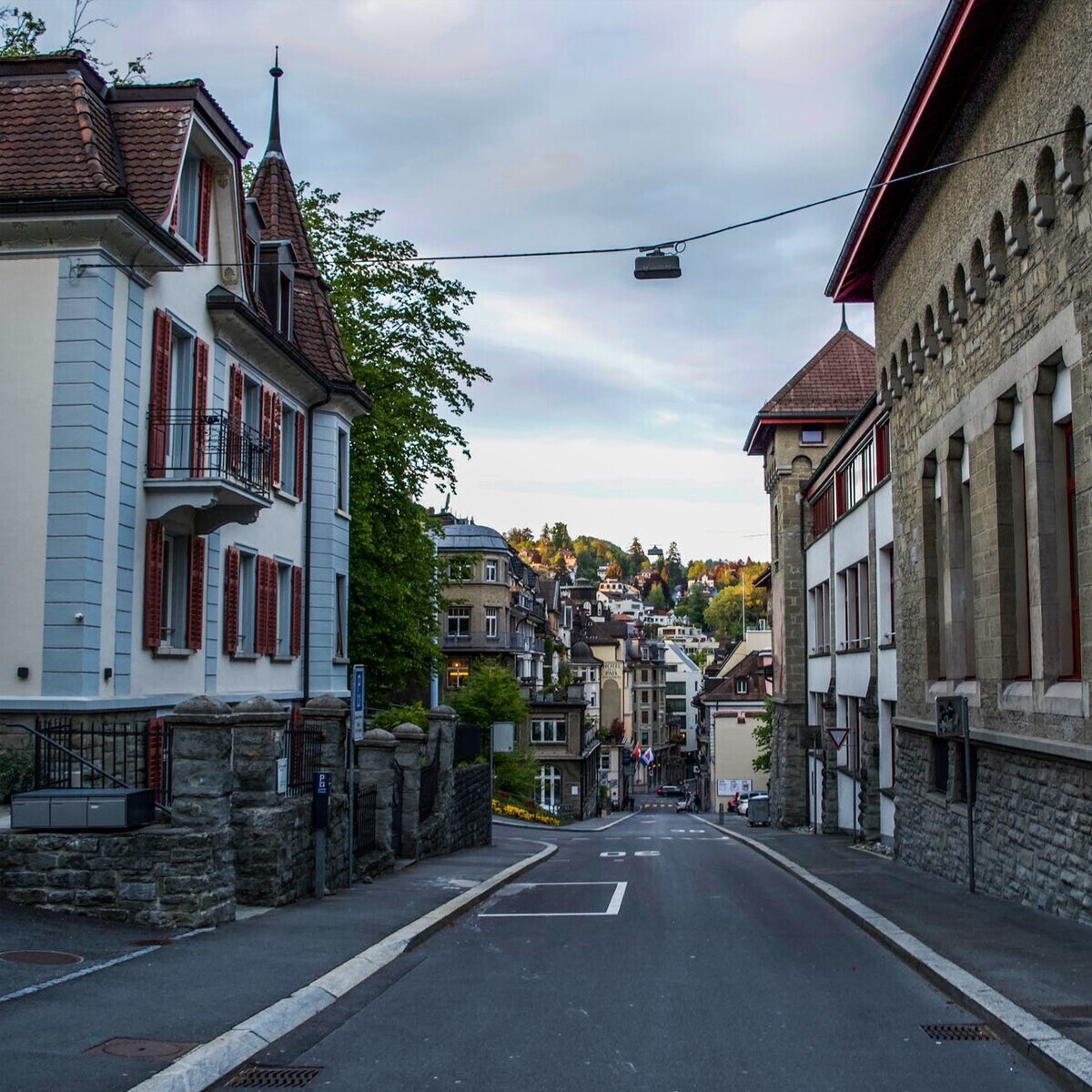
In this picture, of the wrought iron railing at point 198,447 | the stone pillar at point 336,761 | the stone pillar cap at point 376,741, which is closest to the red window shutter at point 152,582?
the wrought iron railing at point 198,447

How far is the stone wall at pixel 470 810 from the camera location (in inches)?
993

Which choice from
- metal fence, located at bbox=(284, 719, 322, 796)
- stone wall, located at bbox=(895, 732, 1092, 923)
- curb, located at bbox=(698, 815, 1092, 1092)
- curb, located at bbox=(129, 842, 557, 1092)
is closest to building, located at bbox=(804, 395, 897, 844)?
stone wall, located at bbox=(895, 732, 1092, 923)

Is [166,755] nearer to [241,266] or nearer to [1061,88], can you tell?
[241,266]

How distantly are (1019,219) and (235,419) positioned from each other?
11386mm

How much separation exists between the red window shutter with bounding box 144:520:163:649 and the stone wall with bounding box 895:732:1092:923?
1089 centimetres

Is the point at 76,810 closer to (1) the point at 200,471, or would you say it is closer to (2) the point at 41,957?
(2) the point at 41,957

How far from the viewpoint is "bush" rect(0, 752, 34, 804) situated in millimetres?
14056

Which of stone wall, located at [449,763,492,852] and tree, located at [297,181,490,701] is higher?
tree, located at [297,181,490,701]

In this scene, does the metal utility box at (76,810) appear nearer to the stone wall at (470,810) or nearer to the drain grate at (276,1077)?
the drain grate at (276,1077)

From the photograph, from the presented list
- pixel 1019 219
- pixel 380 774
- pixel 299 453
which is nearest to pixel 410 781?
pixel 380 774

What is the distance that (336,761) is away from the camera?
16500 millimetres

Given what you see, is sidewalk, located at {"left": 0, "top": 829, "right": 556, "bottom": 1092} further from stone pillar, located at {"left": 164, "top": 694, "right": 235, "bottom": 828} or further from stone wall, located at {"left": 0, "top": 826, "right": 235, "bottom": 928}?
stone pillar, located at {"left": 164, "top": 694, "right": 235, "bottom": 828}

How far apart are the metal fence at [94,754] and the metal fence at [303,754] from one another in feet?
5.11

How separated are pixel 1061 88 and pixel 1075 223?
4.41 feet
